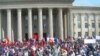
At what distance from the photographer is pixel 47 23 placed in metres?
101

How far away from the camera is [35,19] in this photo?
10100cm

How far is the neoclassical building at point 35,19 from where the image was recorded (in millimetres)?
93562

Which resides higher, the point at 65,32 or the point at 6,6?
the point at 6,6

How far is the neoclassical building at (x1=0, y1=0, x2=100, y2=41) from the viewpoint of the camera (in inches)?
3684

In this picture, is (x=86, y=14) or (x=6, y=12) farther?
(x=86, y=14)

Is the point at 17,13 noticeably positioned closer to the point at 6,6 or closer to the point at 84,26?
the point at 6,6

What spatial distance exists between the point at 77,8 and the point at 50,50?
7630 cm

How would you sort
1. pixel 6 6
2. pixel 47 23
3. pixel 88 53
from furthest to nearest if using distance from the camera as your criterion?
pixel 47 23 < pixel 6 6 < pixel 88 53

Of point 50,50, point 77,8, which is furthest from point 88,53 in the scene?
point 77,8

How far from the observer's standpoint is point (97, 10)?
409 feet

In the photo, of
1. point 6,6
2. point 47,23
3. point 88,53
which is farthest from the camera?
point 47,23

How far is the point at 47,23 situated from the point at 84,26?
2706 centimetres

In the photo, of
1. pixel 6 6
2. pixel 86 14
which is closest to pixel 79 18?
pixel 86 14

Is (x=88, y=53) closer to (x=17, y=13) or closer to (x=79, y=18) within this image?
(x=17, y=13)
